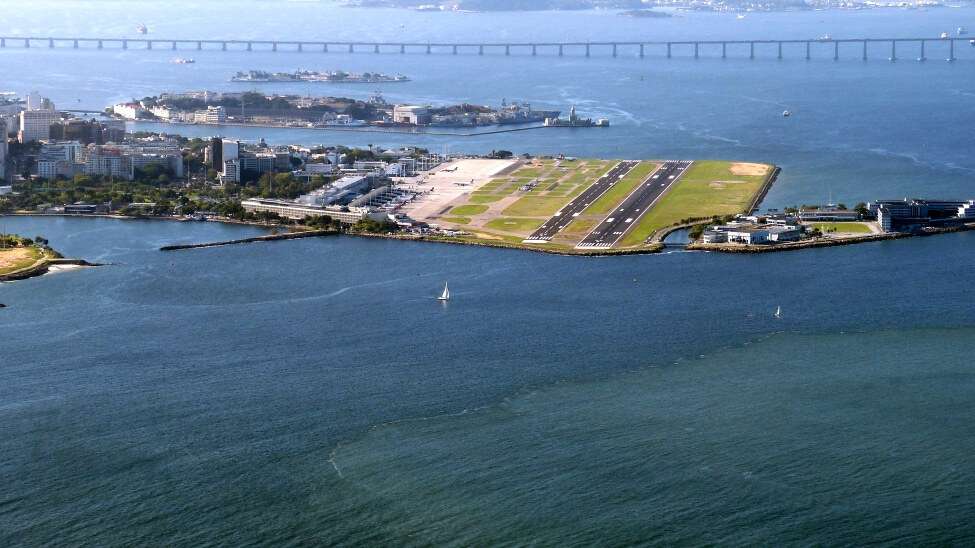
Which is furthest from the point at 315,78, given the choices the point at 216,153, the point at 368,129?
the point at 216,153

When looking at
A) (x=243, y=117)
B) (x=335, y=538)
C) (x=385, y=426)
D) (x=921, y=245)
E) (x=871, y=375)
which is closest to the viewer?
(x=335, y=538)

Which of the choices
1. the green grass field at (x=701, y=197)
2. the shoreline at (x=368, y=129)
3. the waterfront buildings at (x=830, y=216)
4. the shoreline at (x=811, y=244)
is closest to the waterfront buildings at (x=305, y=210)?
the green grass field at (x=701, y=197)

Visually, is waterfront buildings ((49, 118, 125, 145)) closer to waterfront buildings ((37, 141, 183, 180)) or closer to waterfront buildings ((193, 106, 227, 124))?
waterfront buildings ((37, 141, 183, 180))

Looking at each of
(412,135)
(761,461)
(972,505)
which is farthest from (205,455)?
(412,135)

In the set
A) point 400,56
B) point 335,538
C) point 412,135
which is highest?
point 400,56

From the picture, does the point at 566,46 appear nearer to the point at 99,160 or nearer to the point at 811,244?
the point at 99,160

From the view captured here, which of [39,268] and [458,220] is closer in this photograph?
[39,268]

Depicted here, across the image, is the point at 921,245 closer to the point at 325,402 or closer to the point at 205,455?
the point at 325,402
